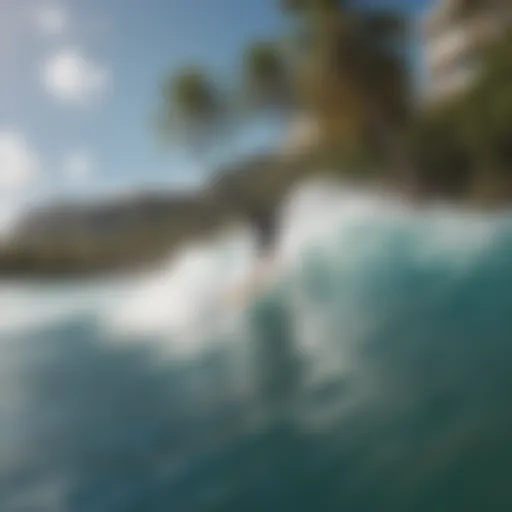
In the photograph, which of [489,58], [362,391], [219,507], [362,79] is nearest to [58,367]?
[219,507]

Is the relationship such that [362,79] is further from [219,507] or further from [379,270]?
[219,507]

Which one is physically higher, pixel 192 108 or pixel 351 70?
pixel 192 108

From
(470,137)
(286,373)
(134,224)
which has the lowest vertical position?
(286,373)

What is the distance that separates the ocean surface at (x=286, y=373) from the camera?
147 cm

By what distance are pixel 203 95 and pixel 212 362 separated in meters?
0.69

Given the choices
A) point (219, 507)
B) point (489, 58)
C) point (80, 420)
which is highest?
point (489, 58)

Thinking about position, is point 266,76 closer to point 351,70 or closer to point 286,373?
point 351,70

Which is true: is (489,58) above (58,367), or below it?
above

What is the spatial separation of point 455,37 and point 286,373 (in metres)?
0.95

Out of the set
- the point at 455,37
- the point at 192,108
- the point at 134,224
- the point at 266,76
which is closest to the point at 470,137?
the point at 455,37

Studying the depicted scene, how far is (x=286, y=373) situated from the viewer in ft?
5.33

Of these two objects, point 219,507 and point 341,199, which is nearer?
point 219,507

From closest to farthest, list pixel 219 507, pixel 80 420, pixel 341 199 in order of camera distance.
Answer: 1. pixel 219 507
2. pixel 80 420
3. pixel 341 199

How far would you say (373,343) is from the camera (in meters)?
1.65
